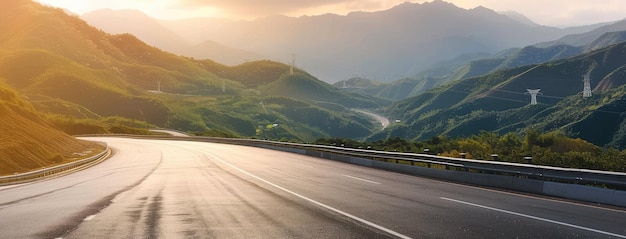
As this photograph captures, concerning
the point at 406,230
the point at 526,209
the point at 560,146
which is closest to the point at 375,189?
the point at 526,209

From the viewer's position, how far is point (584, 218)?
1099 cm

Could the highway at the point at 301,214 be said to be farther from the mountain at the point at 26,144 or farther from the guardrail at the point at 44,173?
the mountain at the point at 26,144

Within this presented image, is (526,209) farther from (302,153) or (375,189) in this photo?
(302,153)

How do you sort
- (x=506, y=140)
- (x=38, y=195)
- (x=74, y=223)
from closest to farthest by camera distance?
(x=74, y=223), (x=38, y=195), (x=506, y=140)

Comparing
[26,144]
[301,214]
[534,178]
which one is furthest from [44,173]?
[534,178]

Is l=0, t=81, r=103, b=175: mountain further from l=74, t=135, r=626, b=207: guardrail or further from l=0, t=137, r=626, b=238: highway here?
l=74, t=135, r=626, b=207: guardrail

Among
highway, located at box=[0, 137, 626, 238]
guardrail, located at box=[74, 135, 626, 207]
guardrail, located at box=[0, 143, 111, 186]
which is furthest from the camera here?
guardrail, located at box=[0, 143, 111, 186]

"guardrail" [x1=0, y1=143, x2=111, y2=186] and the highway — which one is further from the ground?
the highway

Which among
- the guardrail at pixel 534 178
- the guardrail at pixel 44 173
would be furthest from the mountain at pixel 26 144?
the guardrail at pixel 534 178

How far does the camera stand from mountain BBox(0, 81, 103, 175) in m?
35.0

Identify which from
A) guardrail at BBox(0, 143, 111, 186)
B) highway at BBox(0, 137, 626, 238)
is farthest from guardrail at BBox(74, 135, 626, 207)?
guardrail at BBox(0, 143, 111, 186)

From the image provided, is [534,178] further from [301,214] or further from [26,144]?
[26,144]

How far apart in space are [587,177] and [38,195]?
53.1 feet

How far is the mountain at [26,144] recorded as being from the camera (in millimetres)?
34969
